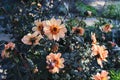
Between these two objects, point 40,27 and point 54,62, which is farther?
point 40,27

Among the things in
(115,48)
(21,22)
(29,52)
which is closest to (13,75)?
(29,52)

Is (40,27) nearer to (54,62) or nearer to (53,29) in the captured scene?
(53,29)

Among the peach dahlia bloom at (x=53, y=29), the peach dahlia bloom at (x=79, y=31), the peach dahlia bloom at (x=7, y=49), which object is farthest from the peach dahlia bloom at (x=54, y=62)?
the peach dahlia bloom at (x=79, y=31)

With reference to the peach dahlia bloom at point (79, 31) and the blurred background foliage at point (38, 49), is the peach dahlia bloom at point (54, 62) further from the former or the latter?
the peach dahlia bloom at point (79, 31)

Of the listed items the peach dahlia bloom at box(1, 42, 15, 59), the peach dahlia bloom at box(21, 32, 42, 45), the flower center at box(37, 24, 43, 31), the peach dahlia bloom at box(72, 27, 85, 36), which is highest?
the peach dahlia bloom at box(72, 27, 85, 36)

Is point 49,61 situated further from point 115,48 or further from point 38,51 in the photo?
point 115,48

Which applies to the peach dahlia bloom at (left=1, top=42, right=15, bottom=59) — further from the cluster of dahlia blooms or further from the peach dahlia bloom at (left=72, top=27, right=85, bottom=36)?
the peach dahlia bloom at (left=72, top=27, right=85, bottom=36)

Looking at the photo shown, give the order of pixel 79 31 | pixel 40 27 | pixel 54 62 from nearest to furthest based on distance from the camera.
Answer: pixel 54 62 < pixel 40 27 < pixel 79 31

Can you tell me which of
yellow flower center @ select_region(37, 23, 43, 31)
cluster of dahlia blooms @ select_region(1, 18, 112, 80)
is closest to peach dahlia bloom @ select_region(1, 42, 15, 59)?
cluster of dahlia blooms @ select_region(1, 18, 112, 80)

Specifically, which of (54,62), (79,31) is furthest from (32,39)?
(79,31)
